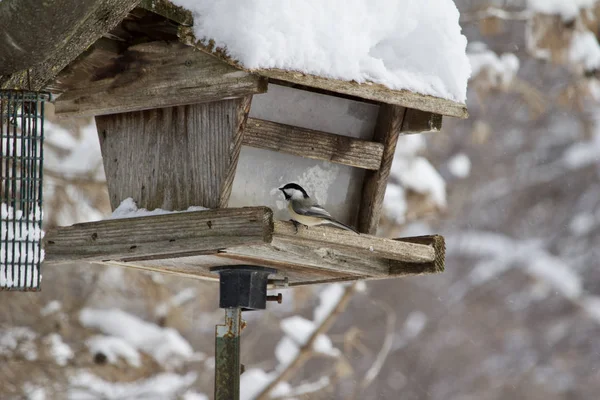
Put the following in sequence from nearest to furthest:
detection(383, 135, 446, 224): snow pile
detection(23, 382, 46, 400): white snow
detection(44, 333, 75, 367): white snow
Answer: detection(23, 382, 46, 400): white snow → detection(44, 333, 75, 367): white snow → detection(383, 135, 446, 224): snow pile

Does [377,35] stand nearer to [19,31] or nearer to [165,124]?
[165,124]

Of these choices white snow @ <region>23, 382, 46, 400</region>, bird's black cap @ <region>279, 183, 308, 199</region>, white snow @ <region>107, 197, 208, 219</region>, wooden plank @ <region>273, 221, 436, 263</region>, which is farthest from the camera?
white snow @ <region>23, 382, 46, 400</region>

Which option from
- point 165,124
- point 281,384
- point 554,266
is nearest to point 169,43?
point 165,124

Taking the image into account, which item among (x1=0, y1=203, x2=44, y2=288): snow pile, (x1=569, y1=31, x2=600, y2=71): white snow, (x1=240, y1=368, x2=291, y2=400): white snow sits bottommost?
(x1=240, y1=368, x2=291, y2=400): white snow

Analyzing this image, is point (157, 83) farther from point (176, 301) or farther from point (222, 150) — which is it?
point (176, 301)

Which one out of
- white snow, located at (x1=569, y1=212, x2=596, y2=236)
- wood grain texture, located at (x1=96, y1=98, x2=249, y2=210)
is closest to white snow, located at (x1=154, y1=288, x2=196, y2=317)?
wood grain texture, located at (x1=96, y1=98, x2=249, y2=210)

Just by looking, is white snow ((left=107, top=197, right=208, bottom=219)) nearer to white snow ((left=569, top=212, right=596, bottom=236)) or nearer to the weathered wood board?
the weathered wood board

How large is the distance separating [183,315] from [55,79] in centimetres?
328

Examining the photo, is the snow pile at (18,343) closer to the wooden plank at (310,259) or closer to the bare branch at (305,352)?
the bare branch at (305,352)

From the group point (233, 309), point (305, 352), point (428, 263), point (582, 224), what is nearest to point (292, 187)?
point (233, 309)

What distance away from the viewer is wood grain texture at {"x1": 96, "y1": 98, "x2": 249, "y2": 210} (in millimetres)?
2424

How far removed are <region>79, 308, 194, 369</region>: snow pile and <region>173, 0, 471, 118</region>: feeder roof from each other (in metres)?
3.14

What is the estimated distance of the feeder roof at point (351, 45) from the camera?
2283 millimetres

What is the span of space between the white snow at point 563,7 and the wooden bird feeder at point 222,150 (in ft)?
8.69
